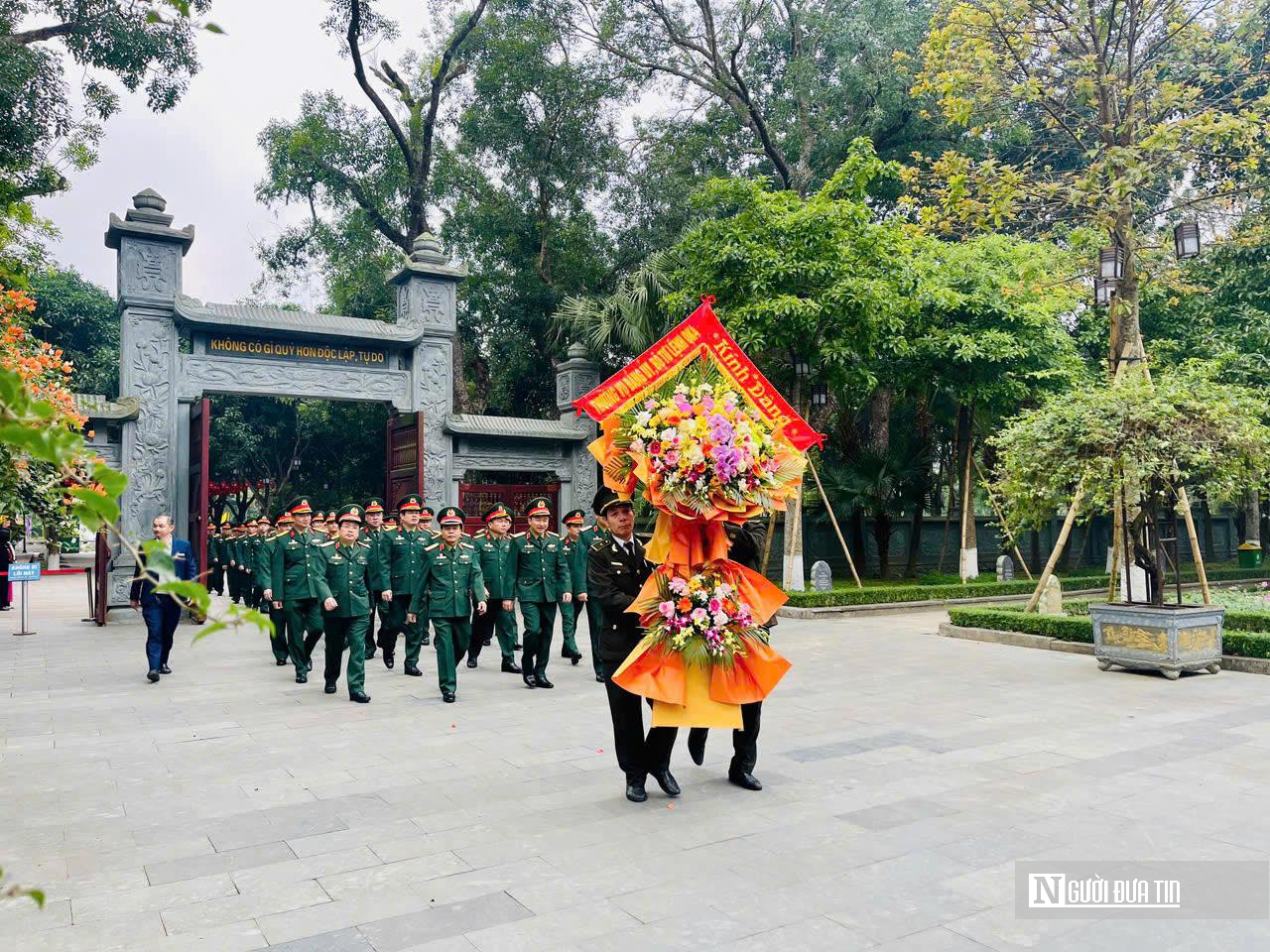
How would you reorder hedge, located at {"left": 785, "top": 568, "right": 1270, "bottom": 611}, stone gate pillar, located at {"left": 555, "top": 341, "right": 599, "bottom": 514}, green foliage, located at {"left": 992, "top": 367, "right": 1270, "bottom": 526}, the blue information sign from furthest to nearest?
stone gate pillar, located at {"left": 555, "top": 341, "right": 599, "bottom": 514}, hedge, located at {"left": 785, "top": 568, "right": 1270, "bottom": 611}, the blue information sign, green foliage, located at {"left": 992, "top": 367, "right": 1270, "bottom": 526}

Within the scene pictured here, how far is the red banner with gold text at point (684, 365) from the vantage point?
16.4 feet

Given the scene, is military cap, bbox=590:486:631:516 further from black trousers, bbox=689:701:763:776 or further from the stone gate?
the stone gate

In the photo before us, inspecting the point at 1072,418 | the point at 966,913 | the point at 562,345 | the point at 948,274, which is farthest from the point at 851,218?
the point at 966,913

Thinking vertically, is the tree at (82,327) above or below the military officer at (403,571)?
above

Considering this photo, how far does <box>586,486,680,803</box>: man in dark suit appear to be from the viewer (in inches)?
193

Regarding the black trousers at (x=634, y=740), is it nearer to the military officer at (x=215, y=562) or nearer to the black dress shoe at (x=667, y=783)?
the black dress shoe at (x=667, y=783)

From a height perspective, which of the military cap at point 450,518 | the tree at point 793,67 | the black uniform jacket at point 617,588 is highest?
the tree at point 793,67

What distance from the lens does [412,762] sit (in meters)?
5.63

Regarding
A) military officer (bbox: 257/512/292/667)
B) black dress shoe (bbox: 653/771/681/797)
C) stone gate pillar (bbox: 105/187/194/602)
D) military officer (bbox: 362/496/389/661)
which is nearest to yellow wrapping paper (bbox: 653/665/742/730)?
black dress shoe (bbox: 653/771/681/797)

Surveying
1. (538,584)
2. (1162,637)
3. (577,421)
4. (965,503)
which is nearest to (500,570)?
(538,584)

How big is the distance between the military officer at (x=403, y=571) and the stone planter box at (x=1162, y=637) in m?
6.70

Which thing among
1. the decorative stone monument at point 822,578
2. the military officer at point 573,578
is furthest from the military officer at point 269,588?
the decorative stone monument at point 822,578

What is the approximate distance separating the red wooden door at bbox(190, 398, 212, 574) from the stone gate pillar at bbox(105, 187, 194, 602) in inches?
11.1

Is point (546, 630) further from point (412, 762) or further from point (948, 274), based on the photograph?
point (948, 274)
